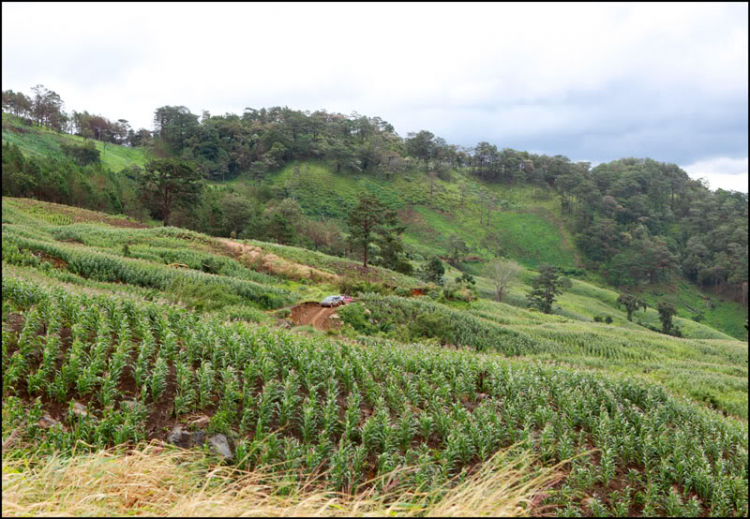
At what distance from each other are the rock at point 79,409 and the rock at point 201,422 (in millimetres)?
1117

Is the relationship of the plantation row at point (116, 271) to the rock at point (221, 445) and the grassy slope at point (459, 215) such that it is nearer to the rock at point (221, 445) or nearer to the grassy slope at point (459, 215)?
the rock at point (221, 445)

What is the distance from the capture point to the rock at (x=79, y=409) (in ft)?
14.7

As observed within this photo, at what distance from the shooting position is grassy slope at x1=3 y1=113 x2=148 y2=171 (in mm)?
66787

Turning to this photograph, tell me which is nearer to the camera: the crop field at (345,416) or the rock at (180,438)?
the crop field at (345,416)

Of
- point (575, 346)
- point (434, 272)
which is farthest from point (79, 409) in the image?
point (434, 272)

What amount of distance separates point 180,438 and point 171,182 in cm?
3793

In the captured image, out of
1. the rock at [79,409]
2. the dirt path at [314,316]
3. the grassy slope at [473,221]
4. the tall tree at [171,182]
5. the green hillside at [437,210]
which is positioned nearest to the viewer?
the rock at [79,409]

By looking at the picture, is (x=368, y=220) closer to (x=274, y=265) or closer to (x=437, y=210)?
(x=274, y=265)

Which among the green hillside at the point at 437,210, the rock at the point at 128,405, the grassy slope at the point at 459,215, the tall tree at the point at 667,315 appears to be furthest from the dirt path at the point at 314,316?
the green hillside at the point at 437,210

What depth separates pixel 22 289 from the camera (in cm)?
716

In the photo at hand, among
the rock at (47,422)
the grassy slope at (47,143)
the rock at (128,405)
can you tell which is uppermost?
the grassy slope at (47,143)

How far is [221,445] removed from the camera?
14.8 ft

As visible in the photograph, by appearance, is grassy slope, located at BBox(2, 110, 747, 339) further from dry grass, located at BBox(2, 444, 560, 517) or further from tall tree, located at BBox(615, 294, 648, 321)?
dry grass, located at BBox(2, 444, 560, 517)

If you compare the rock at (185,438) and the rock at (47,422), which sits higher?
the rock at (47,422)
